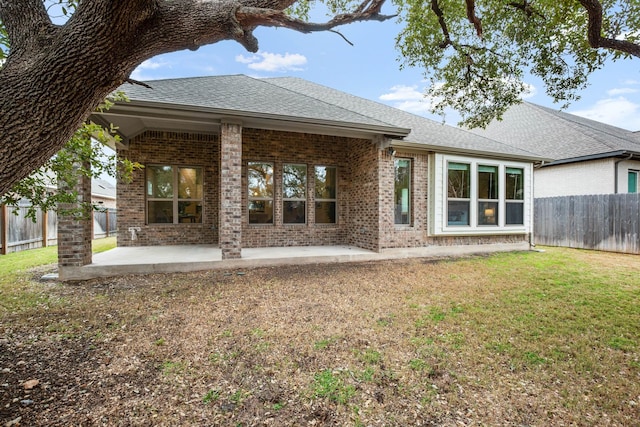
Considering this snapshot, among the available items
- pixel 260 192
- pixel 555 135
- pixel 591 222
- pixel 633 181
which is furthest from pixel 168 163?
pixel 633 181

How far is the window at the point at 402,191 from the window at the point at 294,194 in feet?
9.24

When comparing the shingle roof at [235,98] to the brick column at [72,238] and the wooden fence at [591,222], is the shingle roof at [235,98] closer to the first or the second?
the brick column at [72,238]

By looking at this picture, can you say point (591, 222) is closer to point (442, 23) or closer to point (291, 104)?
point (442, 23)

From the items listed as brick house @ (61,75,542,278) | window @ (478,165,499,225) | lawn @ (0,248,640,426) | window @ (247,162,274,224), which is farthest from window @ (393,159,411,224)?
window @ (247,162,274,224)

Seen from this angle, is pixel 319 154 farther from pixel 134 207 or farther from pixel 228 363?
pixel 228 363

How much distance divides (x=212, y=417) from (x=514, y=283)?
229 inches

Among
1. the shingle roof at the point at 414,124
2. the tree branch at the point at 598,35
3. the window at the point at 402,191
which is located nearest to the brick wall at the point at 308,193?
the window at the point at 402,191

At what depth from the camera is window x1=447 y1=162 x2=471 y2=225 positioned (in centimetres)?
897

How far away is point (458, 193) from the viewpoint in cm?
908

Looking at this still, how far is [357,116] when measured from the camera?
7855mm

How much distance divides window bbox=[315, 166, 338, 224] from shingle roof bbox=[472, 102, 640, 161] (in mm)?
10664

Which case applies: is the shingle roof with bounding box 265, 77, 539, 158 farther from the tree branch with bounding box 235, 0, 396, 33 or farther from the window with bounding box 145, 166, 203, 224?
the tree branch with bounding box 235, 0, 396, 33

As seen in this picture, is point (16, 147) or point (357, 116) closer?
point (16, 147)

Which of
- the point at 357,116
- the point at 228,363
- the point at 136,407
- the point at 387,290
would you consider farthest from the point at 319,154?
the point at 136,407
